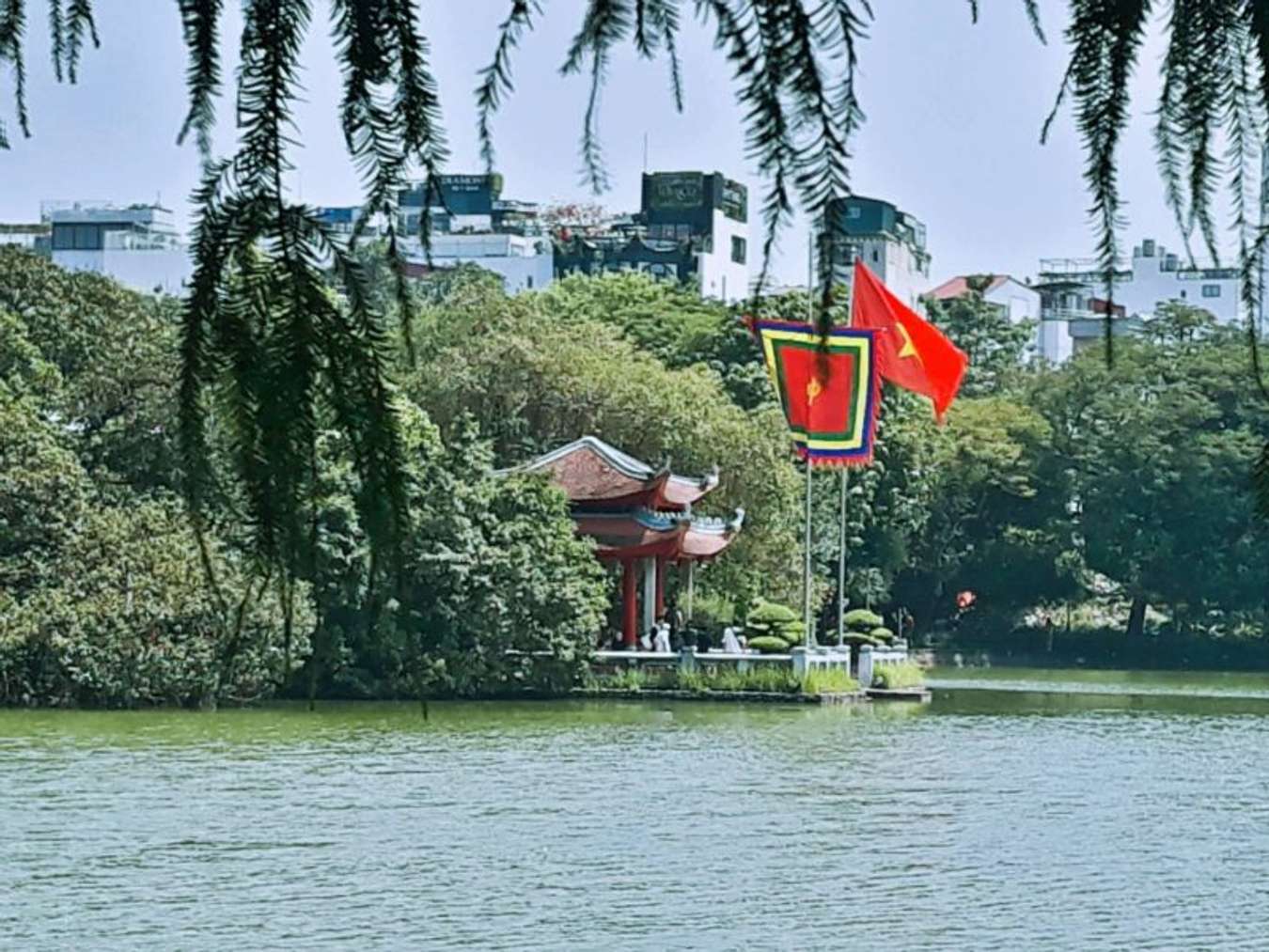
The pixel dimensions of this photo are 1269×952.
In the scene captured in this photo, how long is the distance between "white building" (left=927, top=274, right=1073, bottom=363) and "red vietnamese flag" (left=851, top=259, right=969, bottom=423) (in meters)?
26.4

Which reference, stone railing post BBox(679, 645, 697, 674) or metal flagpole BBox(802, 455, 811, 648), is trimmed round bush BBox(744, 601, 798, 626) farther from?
stone railing post BBox(679, 645, 697, 674)

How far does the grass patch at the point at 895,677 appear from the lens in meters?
22.0

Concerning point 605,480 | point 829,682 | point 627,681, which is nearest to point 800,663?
point 829,682

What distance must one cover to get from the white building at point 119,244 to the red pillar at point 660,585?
10.8 m

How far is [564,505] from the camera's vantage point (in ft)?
68.4

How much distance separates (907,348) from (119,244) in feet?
61.9

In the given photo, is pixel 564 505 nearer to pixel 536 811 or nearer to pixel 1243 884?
pixel 536 811

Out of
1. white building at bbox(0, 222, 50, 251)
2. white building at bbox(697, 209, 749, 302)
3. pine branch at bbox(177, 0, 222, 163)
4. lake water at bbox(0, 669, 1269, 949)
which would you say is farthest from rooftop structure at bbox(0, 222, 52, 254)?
pine branch at bbox(177, 0, 222, 163)

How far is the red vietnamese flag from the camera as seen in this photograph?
19297 mm

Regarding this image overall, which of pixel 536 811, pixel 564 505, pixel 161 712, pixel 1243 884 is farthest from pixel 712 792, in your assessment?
pixel 564 505

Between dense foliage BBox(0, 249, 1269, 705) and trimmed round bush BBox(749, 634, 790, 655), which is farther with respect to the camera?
trimmed round bush BBox(749, 634, 790, 655)

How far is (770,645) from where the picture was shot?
21.0 metres

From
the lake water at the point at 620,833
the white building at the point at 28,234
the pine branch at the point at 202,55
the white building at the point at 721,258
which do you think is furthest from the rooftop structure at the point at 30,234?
the pine branch at the point at 202,55

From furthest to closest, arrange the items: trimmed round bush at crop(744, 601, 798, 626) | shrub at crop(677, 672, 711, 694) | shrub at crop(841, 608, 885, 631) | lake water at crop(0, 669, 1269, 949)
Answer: shrub at crop(841, 608, 885, 631) < trimmed round bush at crop(744, 601, 798, 626) < shrub at crop(677, 672, 711, 694) < lake water at crop(0, 669, 1269, 949)
